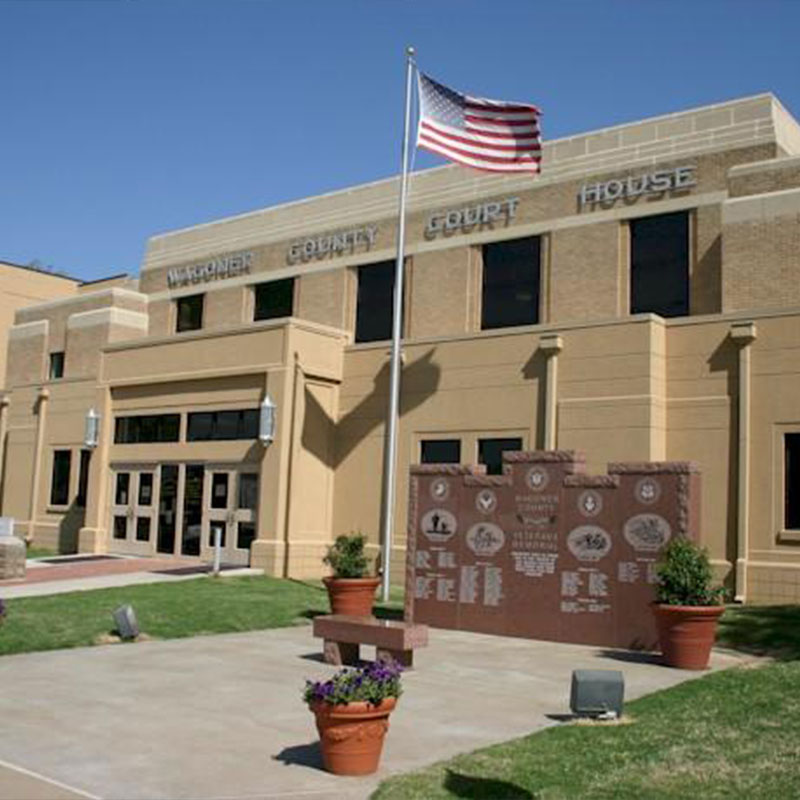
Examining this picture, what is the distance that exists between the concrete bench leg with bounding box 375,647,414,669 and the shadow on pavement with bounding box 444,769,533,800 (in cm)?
533

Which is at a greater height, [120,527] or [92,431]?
[92,431]

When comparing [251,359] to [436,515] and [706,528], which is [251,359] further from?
[706,528]

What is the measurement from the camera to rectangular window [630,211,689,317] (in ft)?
85.4

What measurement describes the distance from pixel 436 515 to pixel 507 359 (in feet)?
23.0

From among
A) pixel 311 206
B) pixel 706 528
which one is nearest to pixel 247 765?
pixel 706 528

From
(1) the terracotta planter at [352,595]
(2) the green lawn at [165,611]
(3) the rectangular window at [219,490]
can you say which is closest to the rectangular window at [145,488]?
(3) the rectangular window at [219,490]

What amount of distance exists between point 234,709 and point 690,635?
636 centimetres

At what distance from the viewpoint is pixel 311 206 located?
34.8 m

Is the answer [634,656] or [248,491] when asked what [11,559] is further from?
[634,656]

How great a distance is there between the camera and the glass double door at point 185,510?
26703mm

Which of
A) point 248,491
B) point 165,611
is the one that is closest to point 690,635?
point 165,611

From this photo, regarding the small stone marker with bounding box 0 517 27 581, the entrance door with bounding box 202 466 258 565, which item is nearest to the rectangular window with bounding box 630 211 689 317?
the entrance door with bounding box 202 466 258 565

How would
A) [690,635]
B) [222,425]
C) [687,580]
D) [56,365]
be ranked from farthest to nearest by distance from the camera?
[56,365] < [222,425] < [687,580] < [690,635]

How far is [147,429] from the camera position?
30.1m
